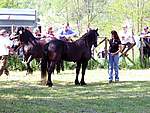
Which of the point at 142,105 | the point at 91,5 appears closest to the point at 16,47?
the point at 142,105

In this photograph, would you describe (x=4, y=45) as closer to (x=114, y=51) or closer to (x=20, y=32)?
(x=20, y=32)

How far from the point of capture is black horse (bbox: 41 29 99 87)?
16.5m

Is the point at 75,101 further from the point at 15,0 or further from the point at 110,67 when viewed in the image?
the point at 15,0

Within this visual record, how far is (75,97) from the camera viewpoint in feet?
45.2

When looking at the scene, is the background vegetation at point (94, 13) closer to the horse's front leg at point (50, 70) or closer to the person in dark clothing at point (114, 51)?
the person in dark clothing at point (114, 51)

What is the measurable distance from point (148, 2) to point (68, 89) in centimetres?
2600

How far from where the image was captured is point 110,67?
18219 mm

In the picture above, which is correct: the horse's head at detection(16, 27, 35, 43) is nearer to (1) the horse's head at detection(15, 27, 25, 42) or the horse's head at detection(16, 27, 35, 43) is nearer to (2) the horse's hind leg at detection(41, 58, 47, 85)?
(1) the horse's head at detection(15, 27, 25, 42)

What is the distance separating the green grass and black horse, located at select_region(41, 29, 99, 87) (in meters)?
0.70

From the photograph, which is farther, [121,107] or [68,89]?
[68,89]

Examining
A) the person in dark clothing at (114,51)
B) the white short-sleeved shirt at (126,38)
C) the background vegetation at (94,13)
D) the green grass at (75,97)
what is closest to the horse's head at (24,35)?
→ the green grass at (75,97)

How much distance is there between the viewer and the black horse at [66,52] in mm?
16500

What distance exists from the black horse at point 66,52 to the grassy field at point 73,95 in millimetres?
692

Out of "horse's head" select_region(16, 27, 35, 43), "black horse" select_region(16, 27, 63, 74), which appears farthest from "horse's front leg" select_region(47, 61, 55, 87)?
"horse's head" select_region(16, 27, 35, 43)
